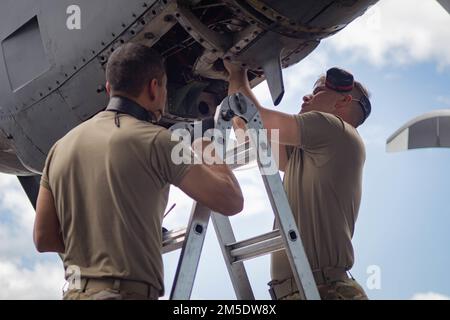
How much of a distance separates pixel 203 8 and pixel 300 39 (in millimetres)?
596

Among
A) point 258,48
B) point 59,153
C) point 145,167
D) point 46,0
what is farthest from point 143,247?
point 46,0

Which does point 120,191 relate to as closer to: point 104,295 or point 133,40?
point 104,295

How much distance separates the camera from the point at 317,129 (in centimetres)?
397

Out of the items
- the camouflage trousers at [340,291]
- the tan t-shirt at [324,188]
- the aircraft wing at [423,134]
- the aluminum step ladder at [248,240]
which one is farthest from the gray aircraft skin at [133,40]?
the aircraft wing at [423,134]

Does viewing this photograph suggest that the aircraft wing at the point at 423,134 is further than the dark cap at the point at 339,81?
Yes

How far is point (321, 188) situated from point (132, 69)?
127cm

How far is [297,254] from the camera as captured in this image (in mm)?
3316

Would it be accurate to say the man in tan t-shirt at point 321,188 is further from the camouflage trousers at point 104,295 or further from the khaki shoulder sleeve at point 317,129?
the camouflage trousers at point 104,295

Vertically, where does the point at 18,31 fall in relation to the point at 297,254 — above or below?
above

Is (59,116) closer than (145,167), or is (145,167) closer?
(145,167)

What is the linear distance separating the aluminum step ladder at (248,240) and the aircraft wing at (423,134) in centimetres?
587

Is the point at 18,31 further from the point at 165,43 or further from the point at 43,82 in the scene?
the point at 165,43

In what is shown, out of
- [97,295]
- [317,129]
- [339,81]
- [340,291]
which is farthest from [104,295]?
[339,81]

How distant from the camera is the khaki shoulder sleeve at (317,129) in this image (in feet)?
12.9
